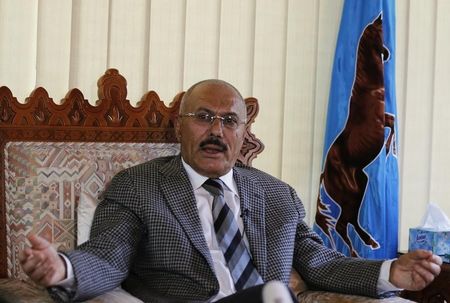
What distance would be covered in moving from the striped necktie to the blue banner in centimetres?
108

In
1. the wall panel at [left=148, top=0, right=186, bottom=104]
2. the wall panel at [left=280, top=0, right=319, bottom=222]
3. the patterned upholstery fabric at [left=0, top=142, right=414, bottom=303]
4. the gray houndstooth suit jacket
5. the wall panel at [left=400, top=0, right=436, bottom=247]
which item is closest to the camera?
the gray houndstooth suit jacket

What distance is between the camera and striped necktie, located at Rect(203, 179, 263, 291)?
221 cm

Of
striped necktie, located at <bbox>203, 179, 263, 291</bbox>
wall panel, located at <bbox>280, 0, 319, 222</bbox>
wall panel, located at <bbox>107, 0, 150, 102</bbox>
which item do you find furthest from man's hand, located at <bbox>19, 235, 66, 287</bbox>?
wall panel, located at <bbox>280, 0, 319, 222</bbox>

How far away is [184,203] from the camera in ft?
7.23

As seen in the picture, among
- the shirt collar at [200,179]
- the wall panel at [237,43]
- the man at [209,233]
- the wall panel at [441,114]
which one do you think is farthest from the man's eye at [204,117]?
the wall panel at [441,114]

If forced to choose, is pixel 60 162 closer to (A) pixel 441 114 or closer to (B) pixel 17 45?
(B) pixel 17 45

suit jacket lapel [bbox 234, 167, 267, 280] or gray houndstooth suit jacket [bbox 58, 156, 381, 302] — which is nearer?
gray houndstooth suit jacket [bbox 58, 156, 381, 302]

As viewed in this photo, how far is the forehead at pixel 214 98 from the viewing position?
233cm

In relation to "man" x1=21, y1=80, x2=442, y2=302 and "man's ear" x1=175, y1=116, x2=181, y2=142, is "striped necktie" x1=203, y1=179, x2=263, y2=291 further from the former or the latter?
"man's ear" x1=175, y1=116, x2=181, y2=142

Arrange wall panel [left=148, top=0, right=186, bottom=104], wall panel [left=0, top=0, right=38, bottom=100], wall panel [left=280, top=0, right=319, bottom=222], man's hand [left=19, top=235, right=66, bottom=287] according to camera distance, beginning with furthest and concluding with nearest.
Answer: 1. wall panel [left=280, top=0, right=319, bottom=222]
2. wall panel [left=148, top=0, right=186, bottom=104]
3. wall panel [left=0, top=0, right=38, bottom=100]
4. man's hand [left=19, top=235, right=66, bottom=287]

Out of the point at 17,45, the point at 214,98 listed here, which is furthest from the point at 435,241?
the point at 17,45

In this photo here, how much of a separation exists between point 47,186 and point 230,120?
619 mm

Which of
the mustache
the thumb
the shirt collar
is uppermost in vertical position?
the mustache

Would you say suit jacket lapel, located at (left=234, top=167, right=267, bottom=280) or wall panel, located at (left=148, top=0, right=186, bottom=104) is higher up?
wall panel, located at (left=148, top=0, right=186, bottom=104)
